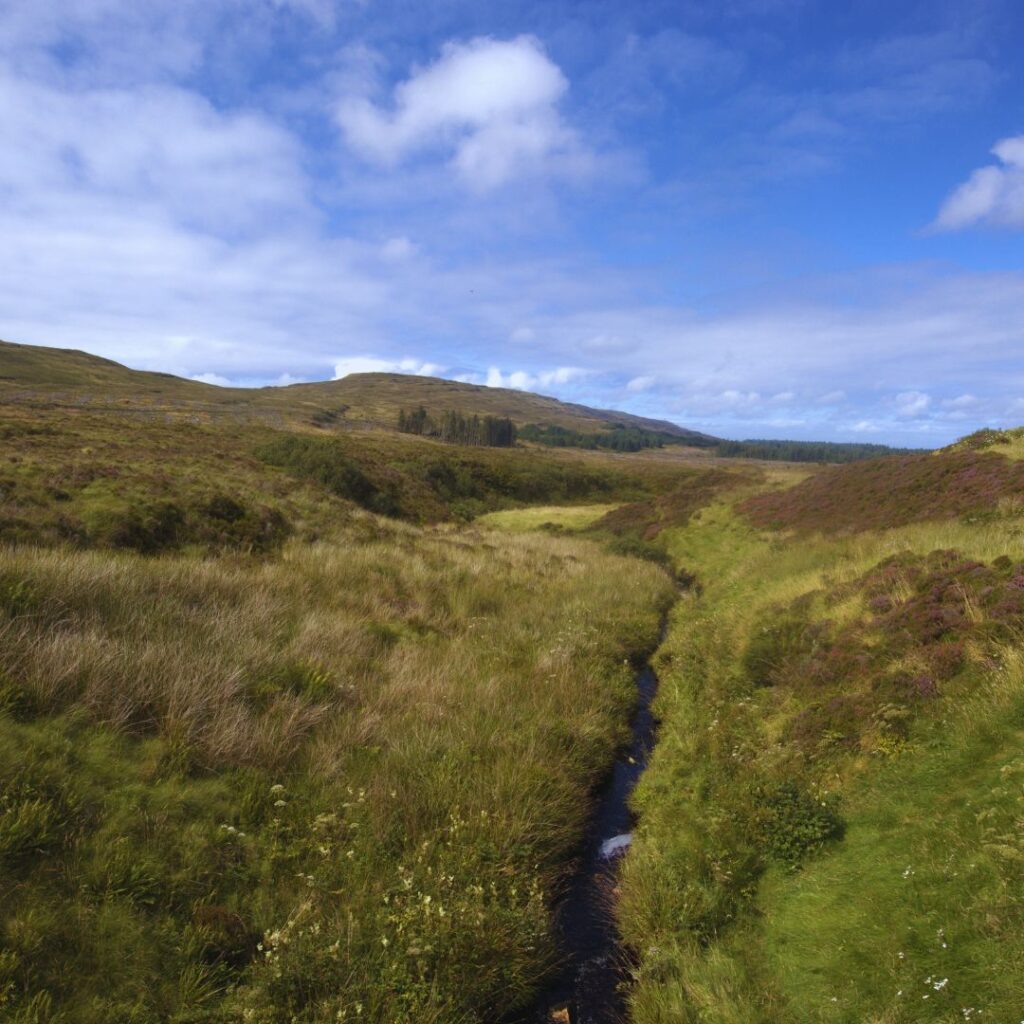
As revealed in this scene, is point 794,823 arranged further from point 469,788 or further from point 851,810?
point 469,788

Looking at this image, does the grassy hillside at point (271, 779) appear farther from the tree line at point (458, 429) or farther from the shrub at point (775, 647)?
the tree line at point (458, 429)

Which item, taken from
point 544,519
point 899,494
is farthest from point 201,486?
point 544,519

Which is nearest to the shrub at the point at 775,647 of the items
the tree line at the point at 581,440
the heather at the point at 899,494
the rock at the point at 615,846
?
the rock at the point at 615,846

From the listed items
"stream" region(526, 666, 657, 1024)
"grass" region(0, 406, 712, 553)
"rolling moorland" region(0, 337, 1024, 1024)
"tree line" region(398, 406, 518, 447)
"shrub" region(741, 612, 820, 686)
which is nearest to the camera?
"rolling moorland" region(0, 337, 1024, 1024)

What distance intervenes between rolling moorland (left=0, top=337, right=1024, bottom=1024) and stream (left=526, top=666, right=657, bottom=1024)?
191 mm

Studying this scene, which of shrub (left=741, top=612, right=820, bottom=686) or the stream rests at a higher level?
shrub (left=741, top=612, right=820, bottom=686)

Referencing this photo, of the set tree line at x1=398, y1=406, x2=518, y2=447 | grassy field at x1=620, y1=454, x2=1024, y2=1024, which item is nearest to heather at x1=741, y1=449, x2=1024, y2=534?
grassy field at x1=620, y1=454, x2=1024, y2=1024

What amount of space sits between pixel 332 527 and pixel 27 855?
1559 centimetres

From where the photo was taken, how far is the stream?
502 cm

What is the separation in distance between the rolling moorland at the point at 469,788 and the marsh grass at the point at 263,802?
0.10ft

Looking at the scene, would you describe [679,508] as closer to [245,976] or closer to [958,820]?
[958,820]

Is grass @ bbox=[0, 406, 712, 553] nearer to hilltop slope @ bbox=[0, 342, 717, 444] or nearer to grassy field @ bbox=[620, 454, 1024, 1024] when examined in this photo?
grassy field @ bbox=[620, 454, 1024, 1024]

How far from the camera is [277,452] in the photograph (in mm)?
38062

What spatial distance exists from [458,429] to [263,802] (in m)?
116
